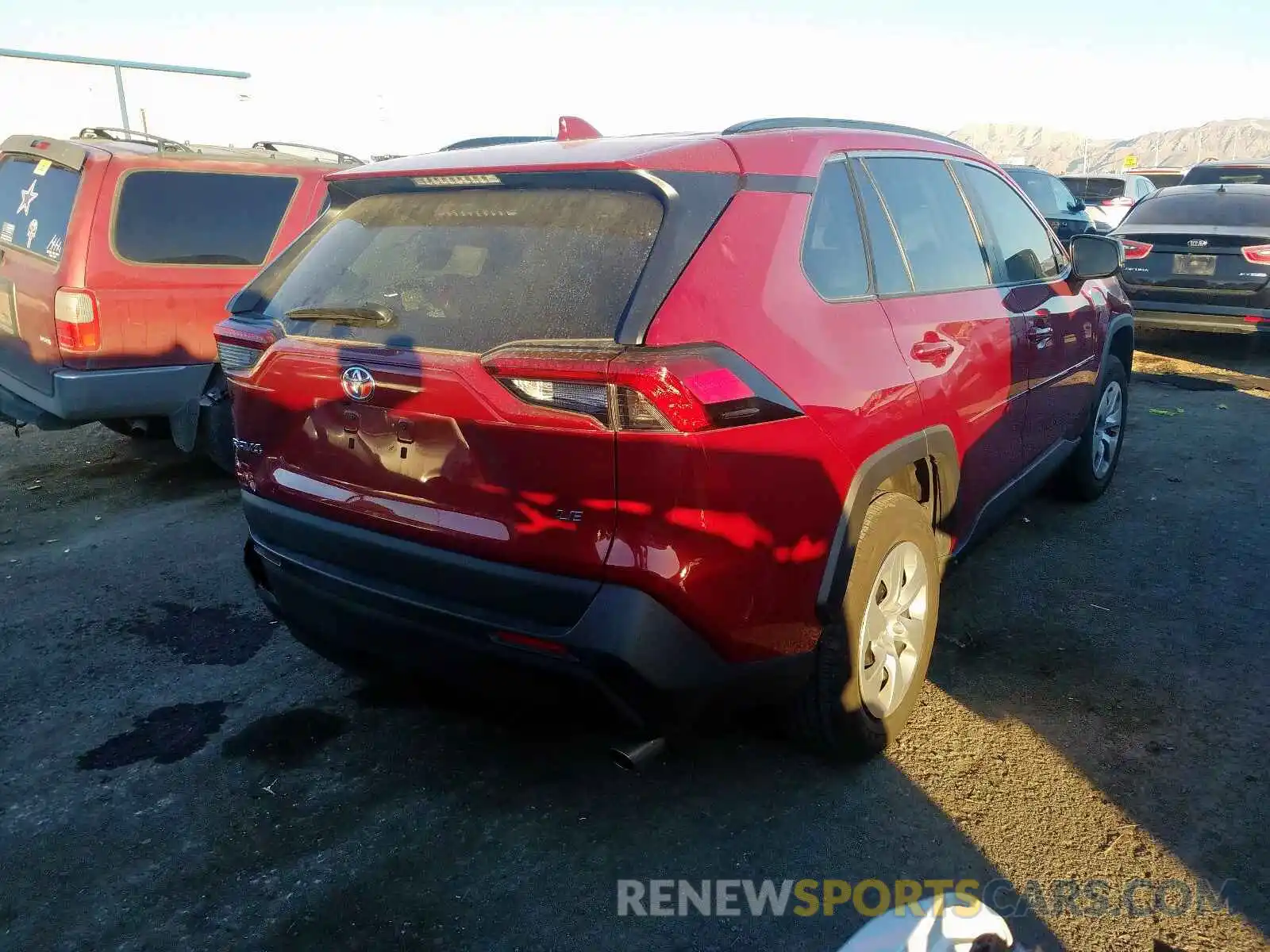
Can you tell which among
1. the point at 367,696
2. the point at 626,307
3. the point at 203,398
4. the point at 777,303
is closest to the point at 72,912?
the point at 367,696

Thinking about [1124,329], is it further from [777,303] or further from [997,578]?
[777,303]

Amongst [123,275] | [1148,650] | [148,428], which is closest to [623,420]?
[1148,650]

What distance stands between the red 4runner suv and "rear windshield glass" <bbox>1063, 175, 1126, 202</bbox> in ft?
56.0

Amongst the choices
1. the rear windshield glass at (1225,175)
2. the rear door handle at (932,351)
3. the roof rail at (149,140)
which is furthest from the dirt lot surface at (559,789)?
the rear windshield glass at (1225,175)

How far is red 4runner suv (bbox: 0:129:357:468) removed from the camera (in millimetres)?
5023

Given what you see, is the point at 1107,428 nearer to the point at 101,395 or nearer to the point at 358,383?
the point at 358,383

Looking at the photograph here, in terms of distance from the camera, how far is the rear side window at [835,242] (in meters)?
2.61

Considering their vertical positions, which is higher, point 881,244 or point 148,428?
point 881,244

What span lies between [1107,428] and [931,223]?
2.55 m

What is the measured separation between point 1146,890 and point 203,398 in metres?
4.95

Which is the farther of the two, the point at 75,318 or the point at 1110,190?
the point at 1110,190

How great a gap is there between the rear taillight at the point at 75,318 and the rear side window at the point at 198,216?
1.12ft

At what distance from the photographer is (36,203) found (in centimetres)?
545

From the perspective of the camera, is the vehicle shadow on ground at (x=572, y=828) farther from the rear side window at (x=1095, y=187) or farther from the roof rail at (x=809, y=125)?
the rear side window at (x=1095, y=187)
